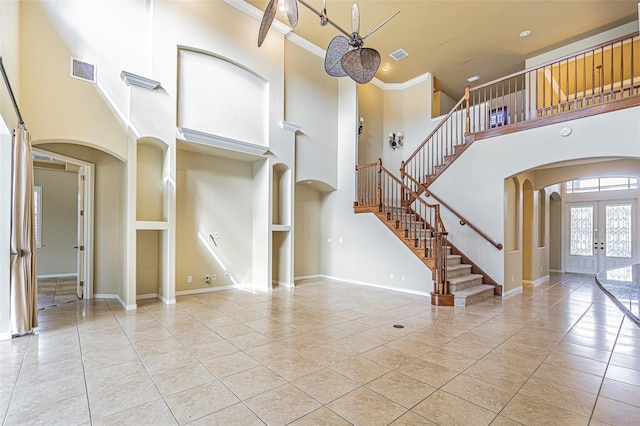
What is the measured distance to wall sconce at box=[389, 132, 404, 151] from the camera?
982 cm

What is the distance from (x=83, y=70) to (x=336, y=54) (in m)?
4.18

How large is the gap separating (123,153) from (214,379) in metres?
4.25

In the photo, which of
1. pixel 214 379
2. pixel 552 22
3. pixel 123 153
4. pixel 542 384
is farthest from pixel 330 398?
pixel 552 22

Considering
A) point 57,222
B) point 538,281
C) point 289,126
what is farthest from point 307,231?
point 57,222

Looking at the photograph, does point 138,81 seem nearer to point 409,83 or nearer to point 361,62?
point 361,62

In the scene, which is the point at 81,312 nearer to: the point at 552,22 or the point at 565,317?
the point at 565,317

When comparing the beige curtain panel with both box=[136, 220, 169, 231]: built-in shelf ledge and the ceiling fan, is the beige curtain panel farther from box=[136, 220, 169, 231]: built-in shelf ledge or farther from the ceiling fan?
the ceiling fan

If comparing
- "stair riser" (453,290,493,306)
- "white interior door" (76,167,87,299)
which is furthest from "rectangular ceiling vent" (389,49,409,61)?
"white interior door" (76,167,87,299)

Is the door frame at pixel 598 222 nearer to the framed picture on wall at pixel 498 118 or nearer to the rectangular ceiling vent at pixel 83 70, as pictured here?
the framed picture on wall at pixel 498 118

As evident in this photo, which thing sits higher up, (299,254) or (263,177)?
(263,177)

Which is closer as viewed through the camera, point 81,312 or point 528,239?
point 81,312

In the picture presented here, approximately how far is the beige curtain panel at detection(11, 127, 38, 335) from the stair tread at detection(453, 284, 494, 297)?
21.7ft

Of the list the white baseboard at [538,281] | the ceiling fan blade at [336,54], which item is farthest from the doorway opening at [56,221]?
the white baseboard at [538,281]

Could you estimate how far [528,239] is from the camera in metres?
8.19
